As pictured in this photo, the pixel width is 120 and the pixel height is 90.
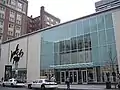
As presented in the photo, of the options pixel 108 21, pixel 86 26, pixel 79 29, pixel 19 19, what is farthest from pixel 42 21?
pixel 108 21

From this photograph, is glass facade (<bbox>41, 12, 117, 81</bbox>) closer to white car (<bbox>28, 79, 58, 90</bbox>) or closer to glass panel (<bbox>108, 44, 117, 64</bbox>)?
glass panel (<bbox>108, 44, 117, 64</bbox>)

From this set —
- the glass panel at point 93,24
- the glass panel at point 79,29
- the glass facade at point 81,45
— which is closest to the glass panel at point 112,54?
the glass facade at point 81,45

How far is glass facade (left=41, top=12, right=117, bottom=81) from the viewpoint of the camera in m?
27.4

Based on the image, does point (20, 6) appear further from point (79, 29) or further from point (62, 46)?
point (79, 29)

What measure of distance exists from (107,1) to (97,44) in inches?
2457

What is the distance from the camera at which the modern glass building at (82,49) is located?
27.2 m

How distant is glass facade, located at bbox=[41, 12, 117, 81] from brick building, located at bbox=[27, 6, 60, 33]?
Result: 132ft

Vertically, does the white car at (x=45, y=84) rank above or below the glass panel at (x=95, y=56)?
below

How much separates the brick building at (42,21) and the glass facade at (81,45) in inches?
1582

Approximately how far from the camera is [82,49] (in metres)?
30.8

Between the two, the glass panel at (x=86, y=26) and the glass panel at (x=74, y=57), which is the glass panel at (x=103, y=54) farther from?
the glass panel at (x=74, y=57)

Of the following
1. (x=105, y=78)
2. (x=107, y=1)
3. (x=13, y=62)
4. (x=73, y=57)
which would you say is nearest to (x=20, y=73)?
(x=13, y=62)

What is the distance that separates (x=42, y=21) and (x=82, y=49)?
48.9 meters

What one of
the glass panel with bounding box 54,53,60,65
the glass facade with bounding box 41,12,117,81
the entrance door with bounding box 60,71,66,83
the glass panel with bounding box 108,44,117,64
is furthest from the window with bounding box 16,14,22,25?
the glass panel with bounding box 108,44,117,64
